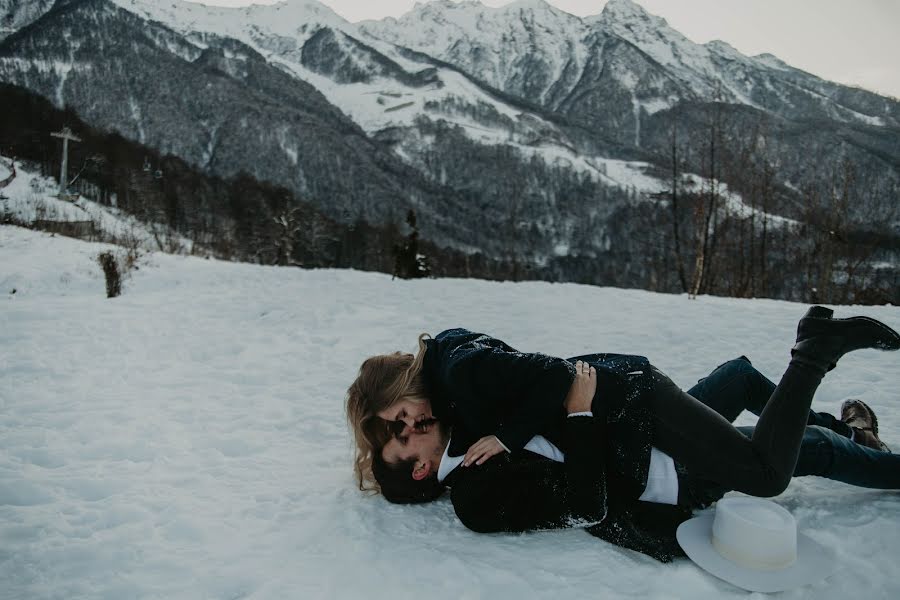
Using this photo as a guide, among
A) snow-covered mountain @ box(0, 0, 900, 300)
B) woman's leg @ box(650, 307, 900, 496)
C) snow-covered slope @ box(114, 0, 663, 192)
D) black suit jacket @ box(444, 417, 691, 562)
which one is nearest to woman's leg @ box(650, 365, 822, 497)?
woman's leg @ box(650, 307, 900, 496)

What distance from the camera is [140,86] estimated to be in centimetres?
10125

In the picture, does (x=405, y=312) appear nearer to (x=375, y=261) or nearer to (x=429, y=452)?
(x=429, y=452)

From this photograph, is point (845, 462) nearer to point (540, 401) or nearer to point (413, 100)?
point (540, 401)

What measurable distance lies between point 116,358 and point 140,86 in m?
121

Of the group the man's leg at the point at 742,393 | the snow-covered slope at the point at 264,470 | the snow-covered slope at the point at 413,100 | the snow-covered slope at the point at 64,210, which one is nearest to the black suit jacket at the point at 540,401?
the snow-covered slope at the point at 264,470

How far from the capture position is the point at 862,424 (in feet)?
8.52

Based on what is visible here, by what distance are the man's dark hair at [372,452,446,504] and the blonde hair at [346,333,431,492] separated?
80 millimetres

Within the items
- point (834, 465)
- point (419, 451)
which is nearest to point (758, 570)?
point (834, 465)

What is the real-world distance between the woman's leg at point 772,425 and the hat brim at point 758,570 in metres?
0.22

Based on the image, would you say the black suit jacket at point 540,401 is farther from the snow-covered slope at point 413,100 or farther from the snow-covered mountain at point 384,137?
the snow-covered slope at point 413,100

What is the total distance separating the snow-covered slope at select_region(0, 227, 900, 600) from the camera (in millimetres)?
1847

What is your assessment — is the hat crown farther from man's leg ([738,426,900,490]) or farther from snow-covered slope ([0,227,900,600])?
man's leg ([738,426,900,490])

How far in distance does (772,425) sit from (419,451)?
1451 mm

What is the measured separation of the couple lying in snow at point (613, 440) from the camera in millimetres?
1941
